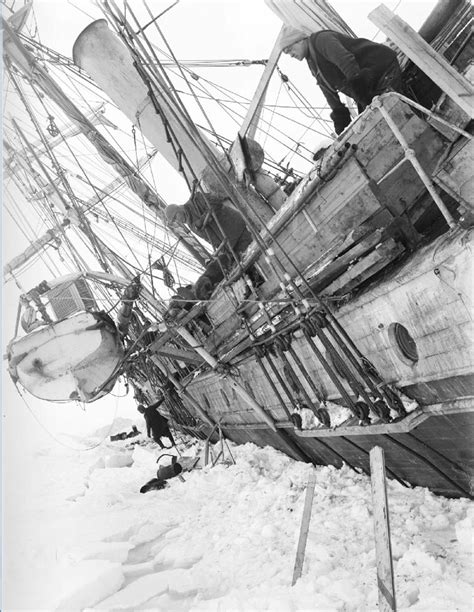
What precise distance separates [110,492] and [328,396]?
213 inches

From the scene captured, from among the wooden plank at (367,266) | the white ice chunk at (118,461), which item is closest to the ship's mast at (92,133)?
the wooden plank at (367,266)

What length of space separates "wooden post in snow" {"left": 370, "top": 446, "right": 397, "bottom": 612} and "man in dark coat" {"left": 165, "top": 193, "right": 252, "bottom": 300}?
10.9 ft

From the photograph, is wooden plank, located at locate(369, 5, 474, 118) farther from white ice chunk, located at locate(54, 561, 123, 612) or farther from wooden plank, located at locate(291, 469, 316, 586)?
white ice chunk, located at locate(54, 561, 123, 612)

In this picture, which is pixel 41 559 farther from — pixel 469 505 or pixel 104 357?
pixel 469 505

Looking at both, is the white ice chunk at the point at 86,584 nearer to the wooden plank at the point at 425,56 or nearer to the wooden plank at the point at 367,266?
the wooden plank at the point at 367,266

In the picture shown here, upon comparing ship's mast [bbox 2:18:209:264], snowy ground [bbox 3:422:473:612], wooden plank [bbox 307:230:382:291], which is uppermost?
ship's mast [bbox 2:18:209:264]

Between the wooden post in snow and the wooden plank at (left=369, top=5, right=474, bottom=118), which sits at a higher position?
the wooden plank at (left=369, top=5, right=474, bottom=118)

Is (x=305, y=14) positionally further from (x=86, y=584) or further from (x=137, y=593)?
(x=86, y=584)

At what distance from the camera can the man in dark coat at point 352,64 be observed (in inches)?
146

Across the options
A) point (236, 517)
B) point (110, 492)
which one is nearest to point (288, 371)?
point (236, 517)

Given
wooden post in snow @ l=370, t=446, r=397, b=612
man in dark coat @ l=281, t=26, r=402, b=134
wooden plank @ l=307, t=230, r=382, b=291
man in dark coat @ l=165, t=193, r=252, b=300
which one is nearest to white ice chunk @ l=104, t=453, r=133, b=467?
man in dark coat @ l=165, t=193, r=252, b=300

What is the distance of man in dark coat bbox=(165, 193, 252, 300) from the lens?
6.22m

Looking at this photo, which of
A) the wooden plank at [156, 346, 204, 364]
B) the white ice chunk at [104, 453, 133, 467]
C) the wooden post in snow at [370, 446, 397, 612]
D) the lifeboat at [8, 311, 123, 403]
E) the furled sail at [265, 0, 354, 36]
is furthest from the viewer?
the white ice chunk at [104, 453, 133, 467]

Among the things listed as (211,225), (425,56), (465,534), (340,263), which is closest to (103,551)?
(465,534)
